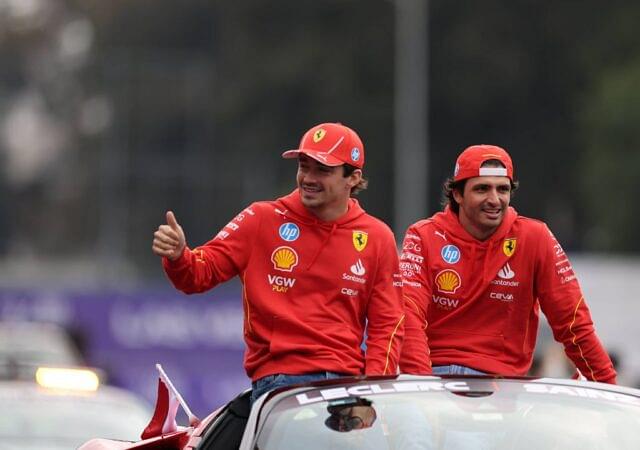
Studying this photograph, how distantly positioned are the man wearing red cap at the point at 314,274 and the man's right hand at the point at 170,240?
0.14 meters

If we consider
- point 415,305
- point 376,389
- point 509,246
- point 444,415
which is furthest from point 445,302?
point 444,415

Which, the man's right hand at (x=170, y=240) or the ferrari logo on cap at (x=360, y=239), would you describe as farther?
the ferrari logo on cap at (x=360, y=239)

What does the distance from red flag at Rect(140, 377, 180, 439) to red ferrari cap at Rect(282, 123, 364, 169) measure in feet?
3.51

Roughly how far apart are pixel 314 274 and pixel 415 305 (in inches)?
19.8

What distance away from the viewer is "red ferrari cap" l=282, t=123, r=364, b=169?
7609 millimetres

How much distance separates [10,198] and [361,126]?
1210cm

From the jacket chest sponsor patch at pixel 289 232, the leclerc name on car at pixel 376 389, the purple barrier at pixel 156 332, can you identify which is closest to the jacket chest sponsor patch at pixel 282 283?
the jacket chest sponsor patch at pixel 289 232

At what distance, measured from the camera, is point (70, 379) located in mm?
11844

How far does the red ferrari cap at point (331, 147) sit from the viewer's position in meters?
7.61

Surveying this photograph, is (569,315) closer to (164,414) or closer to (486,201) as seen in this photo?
(486,201)

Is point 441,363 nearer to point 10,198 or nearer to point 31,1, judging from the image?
point 10,198

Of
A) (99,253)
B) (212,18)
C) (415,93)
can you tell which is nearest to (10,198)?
(99,253)

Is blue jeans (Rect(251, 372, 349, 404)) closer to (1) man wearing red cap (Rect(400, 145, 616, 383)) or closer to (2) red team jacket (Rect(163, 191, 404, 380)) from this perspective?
(2) red team jacket (Rect(163, 191, 404, 380))

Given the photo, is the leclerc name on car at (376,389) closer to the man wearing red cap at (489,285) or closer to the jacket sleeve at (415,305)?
the jacket sleeve at (415,305)
